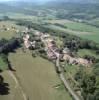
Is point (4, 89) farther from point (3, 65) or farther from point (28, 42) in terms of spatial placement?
point (28, 42)

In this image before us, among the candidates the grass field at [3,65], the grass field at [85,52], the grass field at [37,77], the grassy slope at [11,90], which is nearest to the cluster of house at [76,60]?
the grass field at [37,77]

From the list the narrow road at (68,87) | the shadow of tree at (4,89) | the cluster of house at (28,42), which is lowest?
the narrow road at (68,87)

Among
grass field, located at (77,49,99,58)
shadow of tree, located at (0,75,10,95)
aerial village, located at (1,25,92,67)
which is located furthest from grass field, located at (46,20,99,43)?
shadow of tree, located at (0,75,10,95)

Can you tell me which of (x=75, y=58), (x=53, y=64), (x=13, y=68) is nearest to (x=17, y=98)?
(x=13, y=68)

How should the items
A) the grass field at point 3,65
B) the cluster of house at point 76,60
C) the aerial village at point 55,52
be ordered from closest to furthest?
1. the grass field at point 3,65
2. the cluster of house at point 76,60
3. the aerial village at point 55,52

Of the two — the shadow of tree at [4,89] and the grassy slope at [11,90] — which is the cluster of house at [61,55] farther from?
the shadow of tree at [4,89]

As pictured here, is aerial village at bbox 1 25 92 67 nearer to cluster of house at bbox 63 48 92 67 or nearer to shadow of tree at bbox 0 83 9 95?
cluster of house at bbox 63 48 92 67

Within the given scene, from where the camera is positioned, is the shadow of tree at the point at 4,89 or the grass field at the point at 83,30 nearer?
the shadow of tree at the point at 4,89

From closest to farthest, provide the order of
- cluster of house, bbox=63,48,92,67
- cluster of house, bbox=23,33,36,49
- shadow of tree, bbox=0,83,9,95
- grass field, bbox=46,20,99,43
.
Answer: shadow of tree, bbox=0,83,9,95, cluster of house, bbox=63,48,92,67, cluster of house, bbox=23,33,36,49, grass field, bbox=46,20,99,43

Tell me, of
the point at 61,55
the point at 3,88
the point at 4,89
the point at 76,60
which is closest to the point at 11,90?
the point at 4,89
